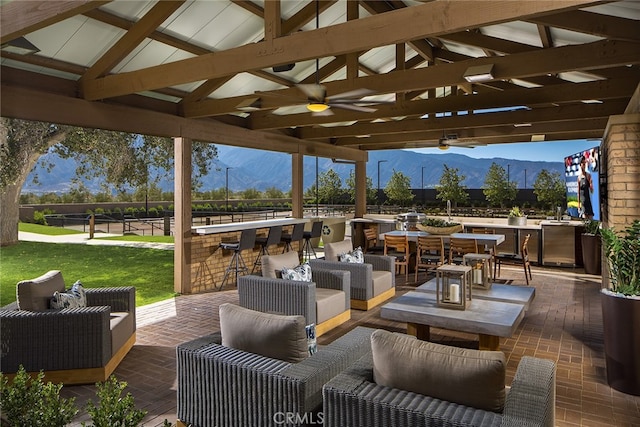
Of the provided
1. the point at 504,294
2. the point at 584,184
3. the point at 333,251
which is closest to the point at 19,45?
the point at 333,251

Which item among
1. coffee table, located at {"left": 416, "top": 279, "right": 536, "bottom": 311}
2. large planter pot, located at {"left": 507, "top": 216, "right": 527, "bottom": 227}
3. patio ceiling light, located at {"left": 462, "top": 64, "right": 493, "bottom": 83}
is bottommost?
coffee table, located at {"left": 416, "top": 279, "right": 536, "bottom": 311}

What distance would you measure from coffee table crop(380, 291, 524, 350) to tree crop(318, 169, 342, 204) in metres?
27.9

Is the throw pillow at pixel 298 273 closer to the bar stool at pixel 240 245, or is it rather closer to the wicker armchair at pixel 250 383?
the wicker armchair at pixel 250 383

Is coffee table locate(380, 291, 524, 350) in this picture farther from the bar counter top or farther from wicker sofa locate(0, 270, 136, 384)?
the bar counter top

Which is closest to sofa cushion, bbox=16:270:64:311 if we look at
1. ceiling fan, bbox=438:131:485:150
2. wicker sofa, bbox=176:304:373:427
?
wicker sofa, bbox=176:304:373:427

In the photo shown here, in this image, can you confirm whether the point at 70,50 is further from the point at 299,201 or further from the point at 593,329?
the point at 593,329

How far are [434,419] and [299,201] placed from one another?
27.1 feet

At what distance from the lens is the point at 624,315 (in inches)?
137

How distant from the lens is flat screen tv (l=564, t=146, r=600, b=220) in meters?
6.69

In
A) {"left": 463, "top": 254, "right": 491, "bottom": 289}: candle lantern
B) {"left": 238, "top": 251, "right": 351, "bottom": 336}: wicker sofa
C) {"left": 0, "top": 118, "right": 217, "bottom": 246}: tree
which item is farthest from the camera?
{"left": 0, "top": 118, "right": 217, "bottom": 246}: tree

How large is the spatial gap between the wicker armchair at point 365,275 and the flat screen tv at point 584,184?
317 centimetres

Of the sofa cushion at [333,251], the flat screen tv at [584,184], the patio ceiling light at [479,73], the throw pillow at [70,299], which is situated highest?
the patio ceiling light at [479,73]

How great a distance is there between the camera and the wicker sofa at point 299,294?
4555 mm

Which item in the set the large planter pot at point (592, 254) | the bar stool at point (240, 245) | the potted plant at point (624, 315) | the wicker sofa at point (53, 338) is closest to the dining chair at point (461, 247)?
the large planter pot at point (592, 254)
